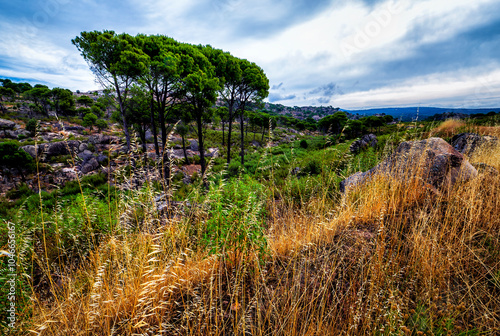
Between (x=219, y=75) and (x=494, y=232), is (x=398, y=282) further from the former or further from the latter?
(x=219, y=75)

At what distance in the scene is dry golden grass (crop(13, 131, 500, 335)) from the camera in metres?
1.64

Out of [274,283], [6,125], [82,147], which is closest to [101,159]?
[82,147]

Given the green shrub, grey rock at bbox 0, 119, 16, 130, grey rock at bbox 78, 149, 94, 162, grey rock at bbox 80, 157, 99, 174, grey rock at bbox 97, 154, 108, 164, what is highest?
grey rock at bbox 0, 119, 16, 130

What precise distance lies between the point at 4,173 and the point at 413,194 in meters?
28.8

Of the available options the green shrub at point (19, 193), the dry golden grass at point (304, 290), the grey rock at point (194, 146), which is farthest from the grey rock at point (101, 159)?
the dry golden grass at point (304, 290)

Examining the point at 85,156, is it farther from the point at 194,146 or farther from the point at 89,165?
the point at 194,146

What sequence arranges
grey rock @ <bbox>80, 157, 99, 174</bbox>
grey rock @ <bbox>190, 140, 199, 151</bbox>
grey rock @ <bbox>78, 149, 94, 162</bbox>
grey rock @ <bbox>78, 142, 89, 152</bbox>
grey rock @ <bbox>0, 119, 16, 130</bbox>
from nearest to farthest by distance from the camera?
grey rock @ <bbox>80, 157, 99, 174</bbox>
grey rock @ <bbox>78, 149, 94, 162</bbox>
grey rock @ <bbox>78, 142, 89, 152</bbox>
grey rock @ <bbox>0, 119, 16, 130</bbox>
grey rock @ <bbox>190, 140, 199, 151</bbox>

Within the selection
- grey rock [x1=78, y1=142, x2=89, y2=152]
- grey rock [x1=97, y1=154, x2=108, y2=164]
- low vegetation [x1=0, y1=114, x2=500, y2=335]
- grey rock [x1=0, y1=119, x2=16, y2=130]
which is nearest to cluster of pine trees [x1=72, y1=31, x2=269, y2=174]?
grey rock [x1=97, y1=154, x2=108, y2=164]

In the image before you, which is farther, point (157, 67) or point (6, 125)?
point (6, 125)

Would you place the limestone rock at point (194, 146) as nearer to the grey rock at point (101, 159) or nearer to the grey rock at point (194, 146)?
the grey rock at point (194, 146)

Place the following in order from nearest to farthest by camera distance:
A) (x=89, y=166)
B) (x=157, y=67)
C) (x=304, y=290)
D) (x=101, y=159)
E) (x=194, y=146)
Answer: (x=304, y=290) → (x=157, y=67) → (x=89, y=166) → (x=101, y=159) → (x=194, y=146)

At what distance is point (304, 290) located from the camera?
1.78 metres

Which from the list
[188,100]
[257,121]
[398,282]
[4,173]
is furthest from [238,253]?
[257,121]

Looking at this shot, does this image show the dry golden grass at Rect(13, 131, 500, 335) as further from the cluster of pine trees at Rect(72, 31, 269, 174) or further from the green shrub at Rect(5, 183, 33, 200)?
the green shrub at Rect(5, 183, 33, 200)
